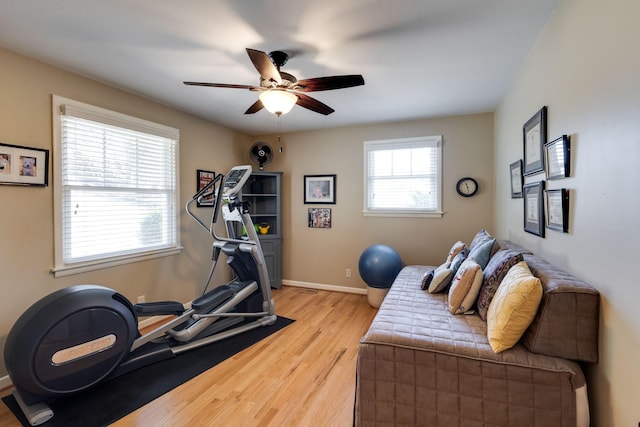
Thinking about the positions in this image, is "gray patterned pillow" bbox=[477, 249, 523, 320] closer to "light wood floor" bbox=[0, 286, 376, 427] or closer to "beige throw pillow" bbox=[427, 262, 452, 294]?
"beige throw pillow" bbox=[427, 262, 452, 294]

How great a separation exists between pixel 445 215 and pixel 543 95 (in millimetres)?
2107

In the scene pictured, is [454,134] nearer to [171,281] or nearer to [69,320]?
[171,281]

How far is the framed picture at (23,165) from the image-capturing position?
85.6 inches

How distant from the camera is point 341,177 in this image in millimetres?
4387

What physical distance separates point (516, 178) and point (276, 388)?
2.61 m

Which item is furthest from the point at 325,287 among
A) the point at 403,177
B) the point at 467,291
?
the point at 467,291

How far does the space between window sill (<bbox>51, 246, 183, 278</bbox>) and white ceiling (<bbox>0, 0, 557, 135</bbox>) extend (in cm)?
170

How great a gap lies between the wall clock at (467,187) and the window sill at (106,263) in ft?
11.8

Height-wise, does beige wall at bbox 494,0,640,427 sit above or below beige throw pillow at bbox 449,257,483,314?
above

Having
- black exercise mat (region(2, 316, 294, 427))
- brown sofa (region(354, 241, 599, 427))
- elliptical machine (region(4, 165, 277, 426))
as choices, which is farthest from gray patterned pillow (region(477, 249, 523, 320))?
elliptical machine (region(4, 165, 277, 426))

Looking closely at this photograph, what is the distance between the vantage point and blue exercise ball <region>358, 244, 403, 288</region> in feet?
11.7

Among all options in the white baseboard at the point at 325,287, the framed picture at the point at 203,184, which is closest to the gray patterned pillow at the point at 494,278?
the white baseboard at the point at 325,287

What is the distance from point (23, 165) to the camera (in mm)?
2268

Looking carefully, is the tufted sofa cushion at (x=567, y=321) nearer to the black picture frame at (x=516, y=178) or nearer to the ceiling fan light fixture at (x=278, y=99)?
the black picture frame at (x=516, y=178)
